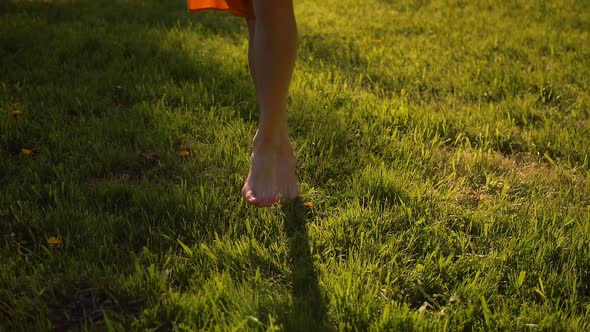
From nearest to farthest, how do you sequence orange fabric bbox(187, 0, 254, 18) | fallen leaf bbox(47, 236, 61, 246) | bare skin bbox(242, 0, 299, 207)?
fallen leaf bbox(47, 236, 61, 246) → bare skin bbox(242, 0, 299, 207) → orange fabric bbox(187, 0, 254, 18)

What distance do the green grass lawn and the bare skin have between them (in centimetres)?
8

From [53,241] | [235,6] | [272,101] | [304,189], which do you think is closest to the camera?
[53,241]

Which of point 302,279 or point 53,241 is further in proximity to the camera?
point 53,241

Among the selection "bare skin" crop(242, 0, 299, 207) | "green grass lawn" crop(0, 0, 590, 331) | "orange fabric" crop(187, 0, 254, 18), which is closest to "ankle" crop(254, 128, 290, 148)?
"bare skin" crop(242, 0, 299, 207)

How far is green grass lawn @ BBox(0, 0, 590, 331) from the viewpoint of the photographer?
163cm

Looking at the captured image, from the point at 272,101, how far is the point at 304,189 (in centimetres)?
34

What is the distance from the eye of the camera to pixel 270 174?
2172 millimetres

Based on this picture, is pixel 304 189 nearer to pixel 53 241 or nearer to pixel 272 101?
pixel 272 101

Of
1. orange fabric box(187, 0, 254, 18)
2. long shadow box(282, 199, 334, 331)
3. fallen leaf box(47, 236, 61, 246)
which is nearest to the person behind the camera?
long shadow box(282, 199, 334, 331)

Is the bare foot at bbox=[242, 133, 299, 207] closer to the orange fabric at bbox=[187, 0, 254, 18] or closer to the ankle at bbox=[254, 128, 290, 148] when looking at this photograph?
the ankle at bbox=[254, 128, 290, 148]

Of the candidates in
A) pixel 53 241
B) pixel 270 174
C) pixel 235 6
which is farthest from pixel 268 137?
pixel 53 241

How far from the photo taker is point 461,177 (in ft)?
7.86

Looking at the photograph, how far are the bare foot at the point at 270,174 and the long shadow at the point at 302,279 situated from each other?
63 mm

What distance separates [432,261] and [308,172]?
2.37 feet
